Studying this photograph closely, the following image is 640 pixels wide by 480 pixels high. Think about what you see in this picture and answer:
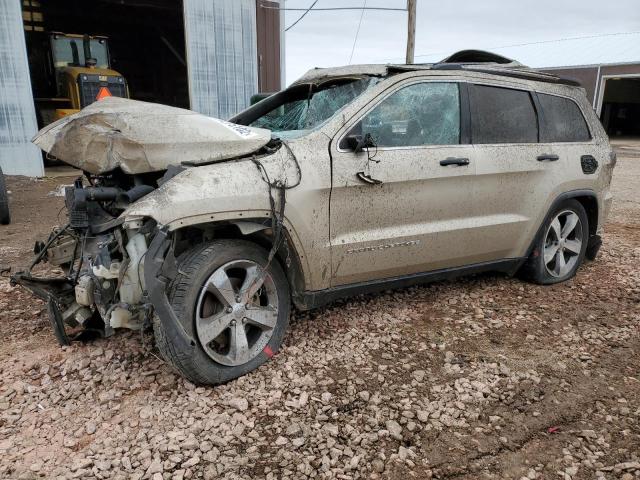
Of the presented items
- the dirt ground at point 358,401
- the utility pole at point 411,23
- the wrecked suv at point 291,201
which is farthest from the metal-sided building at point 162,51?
the wrecked suv at point 291,201

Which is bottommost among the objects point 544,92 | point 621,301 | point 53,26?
point 621,301

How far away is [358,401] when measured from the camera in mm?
2768

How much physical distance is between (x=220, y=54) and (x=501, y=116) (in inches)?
357

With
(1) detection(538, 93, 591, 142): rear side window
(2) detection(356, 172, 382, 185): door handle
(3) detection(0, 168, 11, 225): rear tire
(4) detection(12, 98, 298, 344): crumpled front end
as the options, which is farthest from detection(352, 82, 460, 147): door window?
(3) detection(0, 168, 11, 225): rear tire

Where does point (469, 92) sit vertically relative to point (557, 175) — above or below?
above

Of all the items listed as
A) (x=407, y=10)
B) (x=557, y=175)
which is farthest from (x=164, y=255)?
(x=407, y=10)

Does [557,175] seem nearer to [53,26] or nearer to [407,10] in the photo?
[407,10]

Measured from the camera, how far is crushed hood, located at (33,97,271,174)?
290 cm

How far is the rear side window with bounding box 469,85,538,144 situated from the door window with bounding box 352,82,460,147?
0.20 meters

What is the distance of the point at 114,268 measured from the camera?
106 inches

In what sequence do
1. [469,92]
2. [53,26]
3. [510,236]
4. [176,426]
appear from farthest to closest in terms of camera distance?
1. [53,26]
2. [510,236]
3. [469,92]
4. [176,426]

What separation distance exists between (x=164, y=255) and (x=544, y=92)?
11.5 ft

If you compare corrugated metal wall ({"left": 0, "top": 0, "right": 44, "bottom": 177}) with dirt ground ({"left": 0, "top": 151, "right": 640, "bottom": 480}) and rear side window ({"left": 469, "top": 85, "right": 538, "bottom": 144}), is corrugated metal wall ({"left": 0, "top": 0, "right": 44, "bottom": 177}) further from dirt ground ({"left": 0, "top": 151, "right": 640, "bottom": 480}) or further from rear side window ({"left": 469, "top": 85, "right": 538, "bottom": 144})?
rear side window ({"left": 469, "top": 85, "right": 538, "bottom": 144})

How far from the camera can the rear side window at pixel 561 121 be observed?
13.9ft
